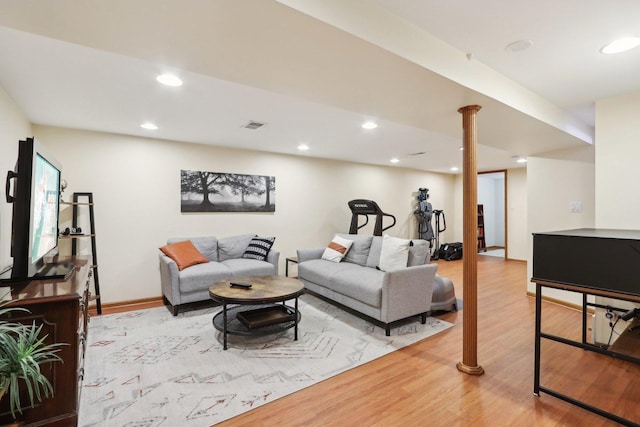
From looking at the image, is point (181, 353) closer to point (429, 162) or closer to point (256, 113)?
point (256, 113)

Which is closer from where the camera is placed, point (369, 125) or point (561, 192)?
point (369, 125)

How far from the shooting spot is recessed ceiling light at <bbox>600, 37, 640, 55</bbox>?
184 centimetres

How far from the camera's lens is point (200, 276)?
3688 mm

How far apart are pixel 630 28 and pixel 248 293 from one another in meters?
3.26

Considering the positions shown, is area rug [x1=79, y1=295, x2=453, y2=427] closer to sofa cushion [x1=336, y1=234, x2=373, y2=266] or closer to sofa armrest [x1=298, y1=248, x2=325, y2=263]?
sofa cushion [x1=336, y1=234, x2=373, y2=266]

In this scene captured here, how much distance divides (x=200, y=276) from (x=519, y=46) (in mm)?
3717

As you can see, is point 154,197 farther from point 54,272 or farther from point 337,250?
point 337,250

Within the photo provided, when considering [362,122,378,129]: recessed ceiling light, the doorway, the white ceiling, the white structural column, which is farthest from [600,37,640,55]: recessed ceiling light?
the doorway

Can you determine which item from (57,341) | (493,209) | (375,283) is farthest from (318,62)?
(493,209)

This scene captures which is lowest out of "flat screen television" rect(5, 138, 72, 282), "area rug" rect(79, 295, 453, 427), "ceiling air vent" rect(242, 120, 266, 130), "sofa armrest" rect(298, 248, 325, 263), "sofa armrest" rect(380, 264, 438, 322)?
"area rug" rect(79, 295, 453, 427)

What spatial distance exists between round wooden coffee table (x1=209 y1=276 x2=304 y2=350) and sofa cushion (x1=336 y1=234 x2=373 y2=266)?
A: 1.28 metres

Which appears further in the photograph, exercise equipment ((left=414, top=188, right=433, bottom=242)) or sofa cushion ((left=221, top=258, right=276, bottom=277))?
exercise equipment ((left=414, top=188, right=433, bottom=242))

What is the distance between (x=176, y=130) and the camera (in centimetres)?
381

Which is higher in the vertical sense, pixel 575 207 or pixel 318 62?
pixel 318 62
